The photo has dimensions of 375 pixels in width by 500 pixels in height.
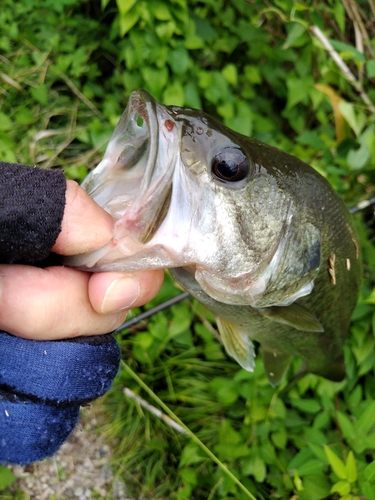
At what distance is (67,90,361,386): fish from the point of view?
0.93 meters

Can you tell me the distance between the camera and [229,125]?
232 cm

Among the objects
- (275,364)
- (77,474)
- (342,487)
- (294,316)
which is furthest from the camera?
(77,474)

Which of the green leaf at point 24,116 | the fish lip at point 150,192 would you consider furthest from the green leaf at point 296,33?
the green leaf at point 24,116

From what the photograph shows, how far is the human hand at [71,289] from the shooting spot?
87cm

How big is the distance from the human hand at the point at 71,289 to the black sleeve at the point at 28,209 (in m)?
0.02

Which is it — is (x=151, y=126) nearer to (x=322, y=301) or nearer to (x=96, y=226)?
(x=96, y=226)

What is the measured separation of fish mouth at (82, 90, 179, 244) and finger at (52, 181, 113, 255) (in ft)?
0.11

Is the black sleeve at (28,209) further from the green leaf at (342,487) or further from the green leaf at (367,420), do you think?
the green leaf at (367,420)

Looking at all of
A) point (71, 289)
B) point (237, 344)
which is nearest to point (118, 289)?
point (71, 289)

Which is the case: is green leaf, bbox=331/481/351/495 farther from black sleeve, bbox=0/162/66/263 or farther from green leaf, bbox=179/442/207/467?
black sleeve, bbox=0/162/66/263

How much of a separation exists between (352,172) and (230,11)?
1349 mm

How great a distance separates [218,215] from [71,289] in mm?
348

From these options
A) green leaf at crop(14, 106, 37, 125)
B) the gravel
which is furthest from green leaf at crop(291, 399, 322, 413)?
green leaf at crop(14, 106, 37, 125)

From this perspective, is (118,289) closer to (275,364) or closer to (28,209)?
(28,209)
